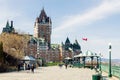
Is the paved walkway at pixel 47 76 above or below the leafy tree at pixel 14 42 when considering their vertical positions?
below

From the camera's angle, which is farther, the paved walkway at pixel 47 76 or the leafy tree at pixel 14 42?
the leafy tree at pixel 14 42

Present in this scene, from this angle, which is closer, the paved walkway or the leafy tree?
the paved walkway

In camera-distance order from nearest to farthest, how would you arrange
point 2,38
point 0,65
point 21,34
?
point 0,65
point 2,38
point 21,34

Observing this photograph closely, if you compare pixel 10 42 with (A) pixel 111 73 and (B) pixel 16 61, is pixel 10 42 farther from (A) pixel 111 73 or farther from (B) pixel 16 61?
(A) pixel 111 73

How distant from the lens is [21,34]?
90.2 m

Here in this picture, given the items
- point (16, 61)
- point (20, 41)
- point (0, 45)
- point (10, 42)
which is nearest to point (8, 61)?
point (16, 61)

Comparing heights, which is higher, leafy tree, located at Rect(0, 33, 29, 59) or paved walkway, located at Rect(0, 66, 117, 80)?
leafy tree, located at Rect(0, 33, 29, 59)

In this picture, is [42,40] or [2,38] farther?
[42,40]

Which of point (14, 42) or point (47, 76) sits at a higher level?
point (14, 42)

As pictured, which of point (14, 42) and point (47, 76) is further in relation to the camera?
point (14, 42)

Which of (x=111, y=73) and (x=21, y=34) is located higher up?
(x=21, y=34)

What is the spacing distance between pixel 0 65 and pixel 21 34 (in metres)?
39.6

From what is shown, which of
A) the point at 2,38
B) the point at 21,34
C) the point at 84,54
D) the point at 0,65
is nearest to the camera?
the point at 0,65

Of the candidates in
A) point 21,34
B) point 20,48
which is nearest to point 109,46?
point 20,48
